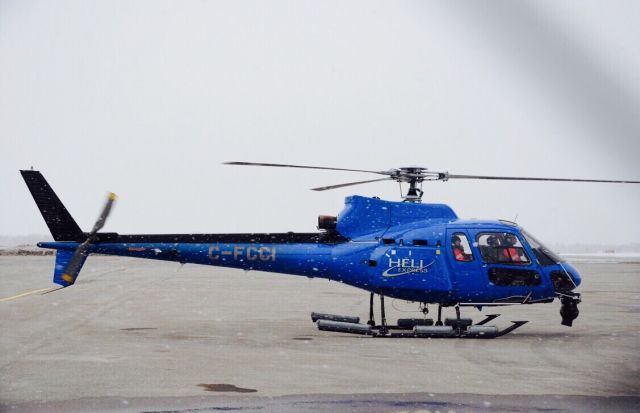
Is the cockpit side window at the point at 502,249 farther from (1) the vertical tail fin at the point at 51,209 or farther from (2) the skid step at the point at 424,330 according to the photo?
(1) the vertical tail fin at the point at 51,209

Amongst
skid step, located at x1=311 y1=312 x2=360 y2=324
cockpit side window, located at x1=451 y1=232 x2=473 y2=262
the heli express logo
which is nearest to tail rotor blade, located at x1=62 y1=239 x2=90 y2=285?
skid step, located at x1=311 y1=312 x2=360 y2=324

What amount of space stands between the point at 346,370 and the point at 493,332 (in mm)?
5108

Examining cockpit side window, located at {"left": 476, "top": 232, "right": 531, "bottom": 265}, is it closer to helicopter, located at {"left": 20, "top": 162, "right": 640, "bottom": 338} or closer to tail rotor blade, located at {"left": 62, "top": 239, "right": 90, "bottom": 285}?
helicopter, located at {"left": 20, "top": 162, "right": 640, "bottom": 338}

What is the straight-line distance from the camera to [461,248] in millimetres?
15844

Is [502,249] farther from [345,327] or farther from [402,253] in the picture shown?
[345,327]

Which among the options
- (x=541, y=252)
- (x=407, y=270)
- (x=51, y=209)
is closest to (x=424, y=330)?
(x=407, y=270)

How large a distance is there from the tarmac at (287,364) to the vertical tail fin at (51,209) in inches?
84.1

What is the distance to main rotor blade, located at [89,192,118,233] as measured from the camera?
55.2 ft

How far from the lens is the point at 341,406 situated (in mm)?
8555

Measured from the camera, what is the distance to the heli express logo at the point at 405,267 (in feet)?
52.2

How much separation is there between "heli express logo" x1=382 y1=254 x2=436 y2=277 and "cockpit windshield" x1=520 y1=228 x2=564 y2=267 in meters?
2.10

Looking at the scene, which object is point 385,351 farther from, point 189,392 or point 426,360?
point 189,392

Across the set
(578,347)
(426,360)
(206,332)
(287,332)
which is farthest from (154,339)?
(578,347)

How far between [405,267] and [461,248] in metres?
1.27
